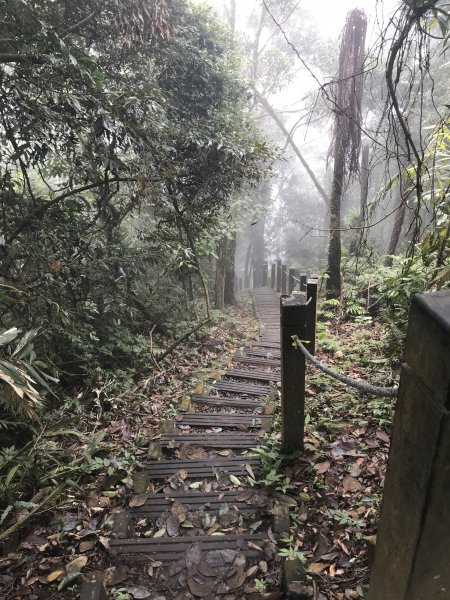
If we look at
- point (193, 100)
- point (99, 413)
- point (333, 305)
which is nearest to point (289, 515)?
point (99, 413)

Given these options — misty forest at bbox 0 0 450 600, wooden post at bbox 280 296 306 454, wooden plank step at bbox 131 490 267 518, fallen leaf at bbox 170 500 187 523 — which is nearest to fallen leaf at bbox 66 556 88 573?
misty forest at bbox 0 0 450 600

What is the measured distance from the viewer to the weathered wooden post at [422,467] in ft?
2.64

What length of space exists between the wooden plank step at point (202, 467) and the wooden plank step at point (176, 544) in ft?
2.27

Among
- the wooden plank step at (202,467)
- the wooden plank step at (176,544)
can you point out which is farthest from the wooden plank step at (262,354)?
the wooden plank step at (176,544)

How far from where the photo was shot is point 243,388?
16.6ft

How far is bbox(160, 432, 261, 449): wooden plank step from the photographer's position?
3580 millimetres

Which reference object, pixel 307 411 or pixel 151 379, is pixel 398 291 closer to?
pixel 307 411

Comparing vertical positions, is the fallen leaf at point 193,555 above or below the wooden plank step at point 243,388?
below

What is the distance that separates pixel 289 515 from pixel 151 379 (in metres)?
3.24

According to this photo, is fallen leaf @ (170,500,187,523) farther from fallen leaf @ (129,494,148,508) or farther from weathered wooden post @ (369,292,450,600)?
weathered wooden post @ (369,292,450,600)

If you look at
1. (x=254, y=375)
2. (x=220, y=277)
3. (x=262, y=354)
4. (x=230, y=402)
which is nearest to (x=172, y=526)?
(x=230, y=402)

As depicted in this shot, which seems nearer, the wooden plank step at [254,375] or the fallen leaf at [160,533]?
the fallen leaf at [160,533]

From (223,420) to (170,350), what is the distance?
239 centimetres

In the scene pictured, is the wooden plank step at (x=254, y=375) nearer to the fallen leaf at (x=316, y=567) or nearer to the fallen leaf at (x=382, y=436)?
the fallen leaf at (x=382, y=436)
